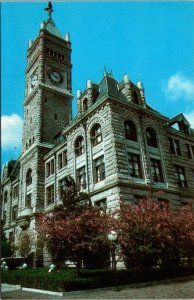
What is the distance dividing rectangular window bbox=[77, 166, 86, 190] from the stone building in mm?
20

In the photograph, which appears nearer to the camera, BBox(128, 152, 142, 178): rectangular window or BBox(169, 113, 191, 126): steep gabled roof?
BBox(128, 152, 142, 178): rectangular window

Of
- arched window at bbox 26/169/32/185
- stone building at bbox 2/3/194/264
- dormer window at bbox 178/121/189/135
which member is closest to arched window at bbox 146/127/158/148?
stone building at bbox 2/3/194/264

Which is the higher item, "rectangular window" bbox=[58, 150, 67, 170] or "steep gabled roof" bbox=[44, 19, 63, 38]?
"steep gabled roof" bbox=[44, 19, 63, 38]

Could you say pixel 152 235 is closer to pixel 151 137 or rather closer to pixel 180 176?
pixel 151 137

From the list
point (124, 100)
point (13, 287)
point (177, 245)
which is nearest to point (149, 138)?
point (124, 100)

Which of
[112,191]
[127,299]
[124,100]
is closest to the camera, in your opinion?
[127,299]

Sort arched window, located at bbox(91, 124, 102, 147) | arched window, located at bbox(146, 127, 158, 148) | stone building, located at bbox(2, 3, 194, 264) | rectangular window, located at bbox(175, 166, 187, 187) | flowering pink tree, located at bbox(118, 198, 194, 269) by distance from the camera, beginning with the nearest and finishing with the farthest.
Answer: flowering pink tree, located at bbox(118, 198, 194, 269), stone building, located at bbox(2, 3, 194, 264), arched window, located at bbox(91, 124, 102, 147), arched window, located at bbox(146, 127, 158, 148), rectangular window, located at bbox(175, 166, 187, 187)

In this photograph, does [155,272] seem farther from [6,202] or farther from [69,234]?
[6,202]

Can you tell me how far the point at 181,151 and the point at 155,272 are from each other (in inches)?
736

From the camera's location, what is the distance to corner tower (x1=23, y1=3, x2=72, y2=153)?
138 feet

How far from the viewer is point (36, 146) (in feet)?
131

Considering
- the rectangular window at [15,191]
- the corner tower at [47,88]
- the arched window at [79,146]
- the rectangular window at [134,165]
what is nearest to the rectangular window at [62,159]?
the arched window at [79,146]

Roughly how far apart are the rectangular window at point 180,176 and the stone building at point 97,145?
93 millimetres

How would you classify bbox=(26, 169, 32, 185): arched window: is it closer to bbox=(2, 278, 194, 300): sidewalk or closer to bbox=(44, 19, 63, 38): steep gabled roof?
bbox=(44, 19, 63, 38): steep gabled roof
